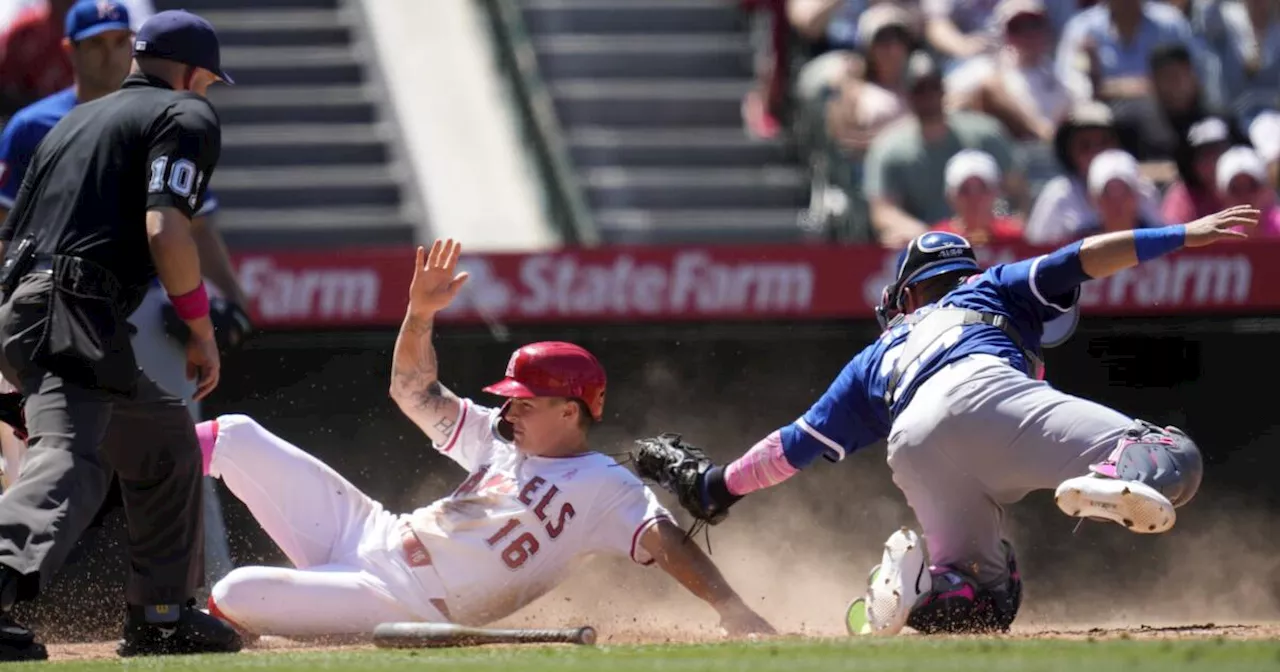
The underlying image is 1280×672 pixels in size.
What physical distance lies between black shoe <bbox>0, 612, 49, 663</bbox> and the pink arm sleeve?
239 centimetres

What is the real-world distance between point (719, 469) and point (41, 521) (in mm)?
2419

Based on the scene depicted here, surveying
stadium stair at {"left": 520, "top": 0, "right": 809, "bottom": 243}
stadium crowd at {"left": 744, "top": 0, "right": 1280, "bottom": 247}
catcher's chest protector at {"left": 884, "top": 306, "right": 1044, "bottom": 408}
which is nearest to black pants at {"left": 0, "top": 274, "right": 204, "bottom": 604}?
catcher's chest protector at {"left": 884, "top": 306, "right": 1044, "bottom": 408}

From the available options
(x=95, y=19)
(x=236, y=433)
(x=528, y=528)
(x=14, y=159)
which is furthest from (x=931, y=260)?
(x=14, y=159)

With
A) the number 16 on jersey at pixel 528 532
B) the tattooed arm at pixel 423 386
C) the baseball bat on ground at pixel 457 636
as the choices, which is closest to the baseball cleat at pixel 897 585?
the baseball bat on ground at pixel 457 636

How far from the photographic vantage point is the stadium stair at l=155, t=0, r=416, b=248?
12.6 m

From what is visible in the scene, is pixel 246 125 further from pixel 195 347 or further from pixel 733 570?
pixel 195 347

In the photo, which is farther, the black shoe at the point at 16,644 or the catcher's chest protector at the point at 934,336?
the catcher's chest protector at the point at 934,336

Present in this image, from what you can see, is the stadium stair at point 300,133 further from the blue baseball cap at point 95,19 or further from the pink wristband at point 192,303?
the pink wristband at point 192,303

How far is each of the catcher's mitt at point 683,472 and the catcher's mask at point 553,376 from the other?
1.48 ft

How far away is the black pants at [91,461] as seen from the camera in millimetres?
5879

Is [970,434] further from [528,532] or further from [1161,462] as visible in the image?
[528,532]

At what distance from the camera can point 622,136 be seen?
13.4m

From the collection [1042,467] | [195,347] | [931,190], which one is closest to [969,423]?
[1042,467]

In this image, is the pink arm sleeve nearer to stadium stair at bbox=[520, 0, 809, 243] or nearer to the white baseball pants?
the white baseball pants
